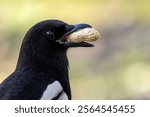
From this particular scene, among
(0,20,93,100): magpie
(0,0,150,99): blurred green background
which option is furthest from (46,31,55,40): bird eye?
(0,0,150,99): blurred green background

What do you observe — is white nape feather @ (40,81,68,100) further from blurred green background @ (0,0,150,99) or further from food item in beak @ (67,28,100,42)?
blurred green background @ (0,0,150,99)

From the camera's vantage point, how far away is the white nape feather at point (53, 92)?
2008 millimetres

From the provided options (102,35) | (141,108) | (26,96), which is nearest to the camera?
(26,96)

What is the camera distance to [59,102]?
209 cm

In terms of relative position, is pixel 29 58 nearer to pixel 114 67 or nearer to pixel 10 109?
pixel 10 109

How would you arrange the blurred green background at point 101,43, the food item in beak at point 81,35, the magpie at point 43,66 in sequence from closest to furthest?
the magpie at point 43,66, the food item in beak at point 81,35, the blurred green background at point 101,43

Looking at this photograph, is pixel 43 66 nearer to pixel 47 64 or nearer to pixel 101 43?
pixel 47 64

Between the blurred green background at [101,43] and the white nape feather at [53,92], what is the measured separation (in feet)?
0.95

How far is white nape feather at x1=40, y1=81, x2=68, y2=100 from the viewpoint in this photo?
201 centimetres

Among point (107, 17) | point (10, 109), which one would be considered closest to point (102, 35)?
point (107, 17)

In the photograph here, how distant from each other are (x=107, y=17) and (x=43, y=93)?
56 centimetres

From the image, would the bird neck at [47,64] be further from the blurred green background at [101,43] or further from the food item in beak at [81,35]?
the blurred green background at [101,43]

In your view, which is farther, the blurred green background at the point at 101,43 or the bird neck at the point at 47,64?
the blurred green background at the point at 101,43

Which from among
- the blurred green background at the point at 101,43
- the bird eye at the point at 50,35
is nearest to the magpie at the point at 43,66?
→ the bird eye at the point at 50,35
